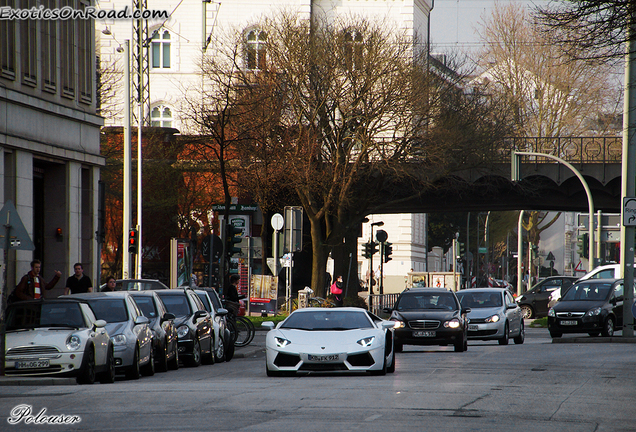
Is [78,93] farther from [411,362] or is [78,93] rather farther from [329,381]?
[329,381]

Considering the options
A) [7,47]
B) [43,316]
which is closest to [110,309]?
A: [43,316]

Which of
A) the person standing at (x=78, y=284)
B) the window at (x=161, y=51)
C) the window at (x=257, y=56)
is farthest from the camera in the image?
the window at (x=161, y=51)

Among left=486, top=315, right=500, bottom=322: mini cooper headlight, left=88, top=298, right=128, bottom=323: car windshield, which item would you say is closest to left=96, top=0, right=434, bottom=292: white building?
left=486, top=315, right=500, bottom=322: mini cooper headlight

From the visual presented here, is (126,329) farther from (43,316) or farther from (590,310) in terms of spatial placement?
(590,310)

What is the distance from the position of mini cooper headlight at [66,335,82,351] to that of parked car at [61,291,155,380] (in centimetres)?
116

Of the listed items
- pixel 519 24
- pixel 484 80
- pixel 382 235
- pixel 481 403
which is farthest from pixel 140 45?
pixel 481 403

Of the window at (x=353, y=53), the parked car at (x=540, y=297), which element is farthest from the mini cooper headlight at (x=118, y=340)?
the parked car at (x=540, y=297)

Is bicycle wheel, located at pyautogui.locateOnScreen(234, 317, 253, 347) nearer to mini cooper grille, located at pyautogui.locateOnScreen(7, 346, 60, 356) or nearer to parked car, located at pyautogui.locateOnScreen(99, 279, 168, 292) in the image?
parked car, located at pyautogui.locateOnScreen(99, 279, 168, 292)

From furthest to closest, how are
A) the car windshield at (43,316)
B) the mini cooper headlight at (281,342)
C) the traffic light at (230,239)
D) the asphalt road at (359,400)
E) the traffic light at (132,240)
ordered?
the traffic light at (132,240) < the traffic light at (230,239) < the mini cooper headlight at (281,342) < the car windshield at (43,316) < the asphalt road at (359,400)

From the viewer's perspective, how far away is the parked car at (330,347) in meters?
16.3

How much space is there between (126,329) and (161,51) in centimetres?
6568

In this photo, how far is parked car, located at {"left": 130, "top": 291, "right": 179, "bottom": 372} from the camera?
1888cm

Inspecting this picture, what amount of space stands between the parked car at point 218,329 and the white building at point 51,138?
4.11m

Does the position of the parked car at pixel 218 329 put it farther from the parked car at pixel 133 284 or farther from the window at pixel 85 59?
the window at pixel 85 59
